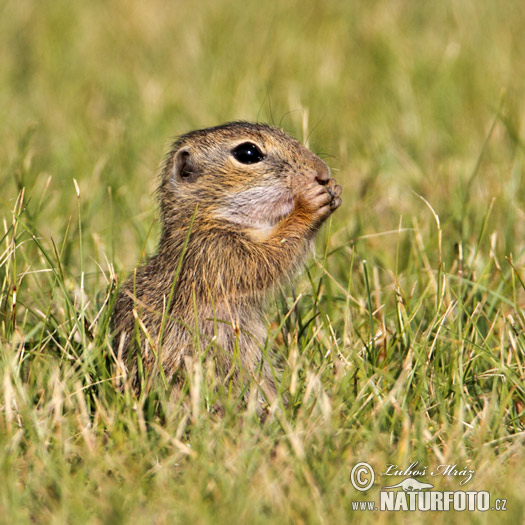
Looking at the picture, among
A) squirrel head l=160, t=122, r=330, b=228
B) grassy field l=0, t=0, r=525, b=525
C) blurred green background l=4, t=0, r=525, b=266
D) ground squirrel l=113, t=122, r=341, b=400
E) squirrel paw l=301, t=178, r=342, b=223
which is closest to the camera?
grassy field l=0, t=0, r=525, b=525

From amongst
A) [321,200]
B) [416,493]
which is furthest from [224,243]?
[416,493]

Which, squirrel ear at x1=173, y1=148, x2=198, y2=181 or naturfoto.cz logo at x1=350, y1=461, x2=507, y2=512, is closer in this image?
naturfoto.cz logo at x1=350, y1=461, x2=507, y2=512

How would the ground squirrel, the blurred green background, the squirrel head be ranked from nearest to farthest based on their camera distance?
the ground squirrel
the squirrel head
the blurred green background

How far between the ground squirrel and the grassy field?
16 cm

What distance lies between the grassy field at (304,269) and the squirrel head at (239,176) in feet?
0.95

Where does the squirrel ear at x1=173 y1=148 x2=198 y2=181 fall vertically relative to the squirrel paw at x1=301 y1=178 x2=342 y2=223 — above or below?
above

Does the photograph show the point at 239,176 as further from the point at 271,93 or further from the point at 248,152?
the point at 271,93

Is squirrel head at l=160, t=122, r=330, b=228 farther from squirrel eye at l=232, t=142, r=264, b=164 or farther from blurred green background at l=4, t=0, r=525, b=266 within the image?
blurred green background at l=4, t=0, r=525, b=266

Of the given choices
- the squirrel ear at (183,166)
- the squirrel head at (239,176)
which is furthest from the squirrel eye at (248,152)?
the squirrel ear at (183,166)

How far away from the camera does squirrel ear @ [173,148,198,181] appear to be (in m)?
4.38

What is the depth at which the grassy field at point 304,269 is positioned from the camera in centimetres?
293

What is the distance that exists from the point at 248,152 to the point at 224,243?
0.51 meters

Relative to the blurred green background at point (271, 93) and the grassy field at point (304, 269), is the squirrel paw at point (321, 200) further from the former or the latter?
the blurred green background at point (271, 93)

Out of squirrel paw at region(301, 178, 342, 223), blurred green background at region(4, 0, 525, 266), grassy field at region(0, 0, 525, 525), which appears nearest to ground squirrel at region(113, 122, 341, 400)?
squirrel paw at region(301, 178, 342, 223)
